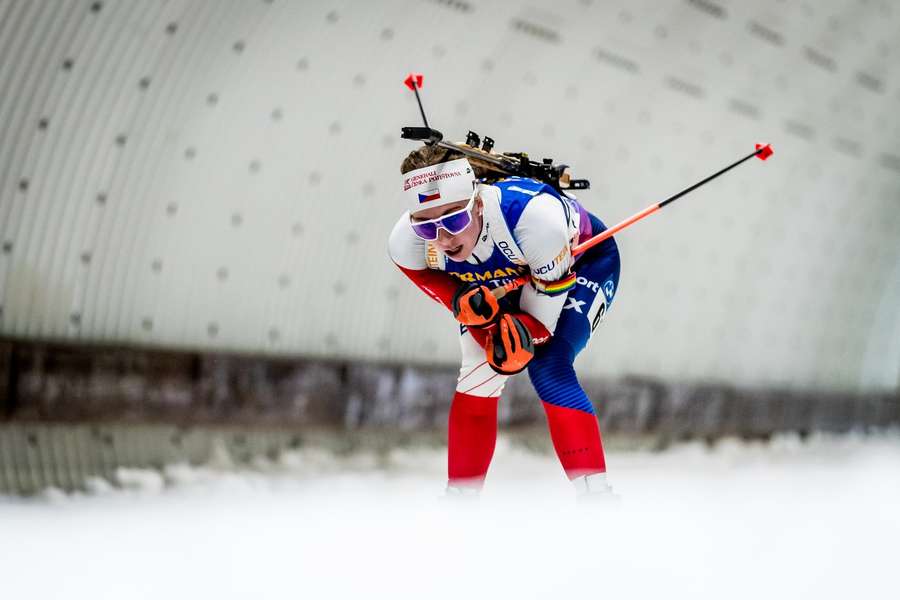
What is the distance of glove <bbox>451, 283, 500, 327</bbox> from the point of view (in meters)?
3.92

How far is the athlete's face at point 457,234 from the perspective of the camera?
368cm

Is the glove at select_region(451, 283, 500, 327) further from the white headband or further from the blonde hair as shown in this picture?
the blonde hair

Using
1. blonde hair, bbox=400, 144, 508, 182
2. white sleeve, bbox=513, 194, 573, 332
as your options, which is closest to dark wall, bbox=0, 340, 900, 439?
blonde hair, bbox=400, 144, 508, 182

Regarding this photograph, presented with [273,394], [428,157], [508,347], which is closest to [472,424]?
[508,347]

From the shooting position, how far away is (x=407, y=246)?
419 cm

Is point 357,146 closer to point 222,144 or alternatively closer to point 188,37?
point 222,144

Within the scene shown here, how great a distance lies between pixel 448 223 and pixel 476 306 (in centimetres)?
38

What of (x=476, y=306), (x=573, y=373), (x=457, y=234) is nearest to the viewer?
(x=457, y=234)

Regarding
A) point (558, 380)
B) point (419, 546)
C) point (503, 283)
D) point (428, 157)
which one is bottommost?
point (419, 546)

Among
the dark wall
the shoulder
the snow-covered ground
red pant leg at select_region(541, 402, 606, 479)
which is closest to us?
the snow-covered ground

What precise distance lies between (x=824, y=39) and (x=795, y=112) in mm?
794

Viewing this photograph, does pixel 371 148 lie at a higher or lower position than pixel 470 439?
higher

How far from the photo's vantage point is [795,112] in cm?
966

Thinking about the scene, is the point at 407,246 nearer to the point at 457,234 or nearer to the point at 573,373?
the point at 457,234
